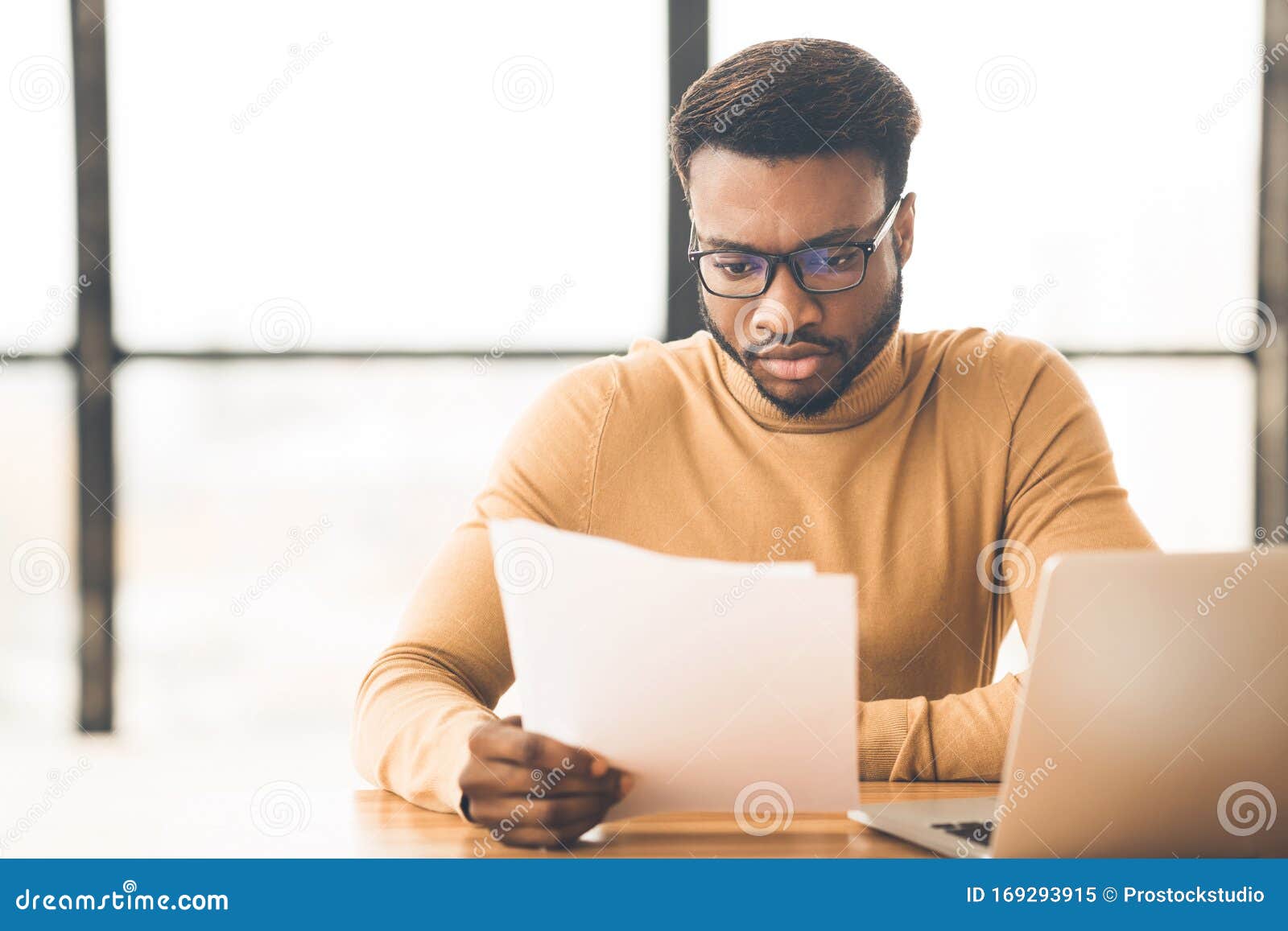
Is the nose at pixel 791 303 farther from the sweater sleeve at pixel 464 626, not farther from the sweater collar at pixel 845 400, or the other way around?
the sweater sleeve at pixel 464 626

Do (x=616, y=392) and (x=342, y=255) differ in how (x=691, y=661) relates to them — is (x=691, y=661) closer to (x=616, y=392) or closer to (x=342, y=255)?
(x=616, y=392)

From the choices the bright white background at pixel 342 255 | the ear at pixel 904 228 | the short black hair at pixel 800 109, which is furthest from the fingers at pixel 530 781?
the bright white background at pixel 342 255

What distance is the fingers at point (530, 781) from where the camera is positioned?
88 centimetres

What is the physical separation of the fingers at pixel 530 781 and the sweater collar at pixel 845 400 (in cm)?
78

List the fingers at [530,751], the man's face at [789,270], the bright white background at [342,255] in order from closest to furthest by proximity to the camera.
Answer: the fingers at [530,751]
the man's face at [789,270]
the bright white background at [342,255]

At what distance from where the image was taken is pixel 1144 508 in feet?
9.50

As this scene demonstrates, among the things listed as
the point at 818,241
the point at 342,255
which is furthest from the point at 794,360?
the point at 342,255

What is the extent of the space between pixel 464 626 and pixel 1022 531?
28.5 inches

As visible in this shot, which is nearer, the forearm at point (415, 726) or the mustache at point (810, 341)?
the forearm at point (415, 726)

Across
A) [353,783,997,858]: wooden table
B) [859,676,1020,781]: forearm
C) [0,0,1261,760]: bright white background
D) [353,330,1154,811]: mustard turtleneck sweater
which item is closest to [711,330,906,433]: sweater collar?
[353,330,1154,811]: mustard turtleneck sweater

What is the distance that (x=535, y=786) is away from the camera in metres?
0.91

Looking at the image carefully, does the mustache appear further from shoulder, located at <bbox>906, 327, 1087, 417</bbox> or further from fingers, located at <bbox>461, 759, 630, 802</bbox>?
fingers, located at <bbox>461, 759, 630, 802</bbox>

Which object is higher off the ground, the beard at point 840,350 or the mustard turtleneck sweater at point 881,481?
the beard at point 840,350
